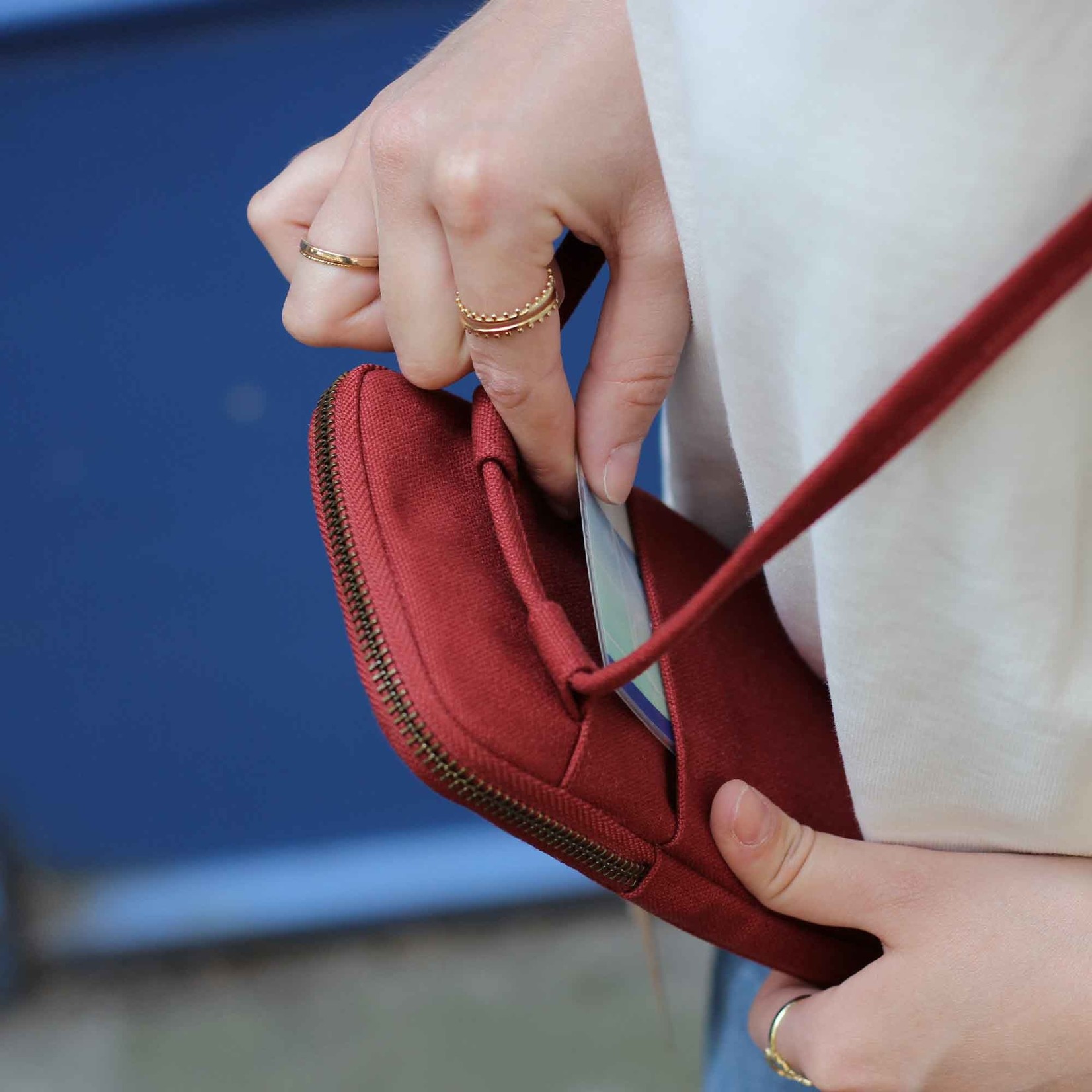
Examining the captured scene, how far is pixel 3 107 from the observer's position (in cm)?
89

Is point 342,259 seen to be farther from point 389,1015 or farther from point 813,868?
point 389,1015

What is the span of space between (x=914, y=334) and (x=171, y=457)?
87 cm

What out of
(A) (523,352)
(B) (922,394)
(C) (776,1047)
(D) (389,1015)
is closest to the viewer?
(B) (922,394)

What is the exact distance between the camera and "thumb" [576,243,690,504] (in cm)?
45

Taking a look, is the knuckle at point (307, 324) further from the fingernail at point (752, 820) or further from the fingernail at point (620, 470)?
the fingernail at point (752, 820)

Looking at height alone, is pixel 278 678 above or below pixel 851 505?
below

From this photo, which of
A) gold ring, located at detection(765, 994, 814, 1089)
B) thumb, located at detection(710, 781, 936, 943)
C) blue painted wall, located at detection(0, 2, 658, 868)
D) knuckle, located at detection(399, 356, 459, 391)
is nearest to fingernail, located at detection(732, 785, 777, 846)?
thumb, located at detection(710, 781, 936, 943)

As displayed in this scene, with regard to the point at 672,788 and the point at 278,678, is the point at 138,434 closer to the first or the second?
the point at 278,678

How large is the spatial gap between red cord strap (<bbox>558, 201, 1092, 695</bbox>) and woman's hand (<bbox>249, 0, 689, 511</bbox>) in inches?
5.4

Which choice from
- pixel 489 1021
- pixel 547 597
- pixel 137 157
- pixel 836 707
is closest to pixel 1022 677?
pixel 836 707

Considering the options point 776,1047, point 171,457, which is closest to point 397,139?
point 776,1047

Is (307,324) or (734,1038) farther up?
(307,324)

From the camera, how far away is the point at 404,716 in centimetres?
40

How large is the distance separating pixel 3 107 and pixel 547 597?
73 cm
